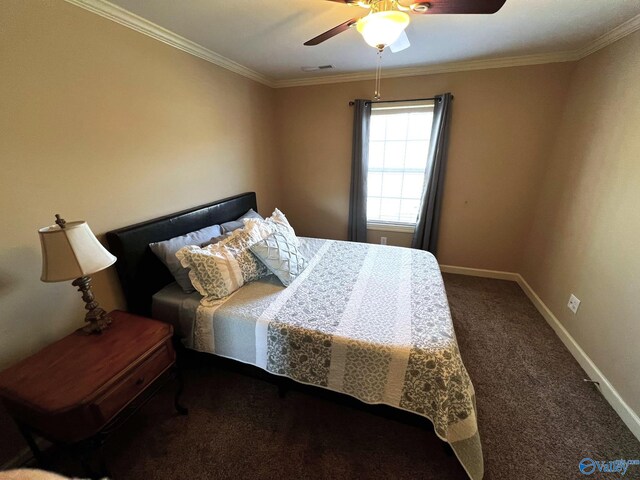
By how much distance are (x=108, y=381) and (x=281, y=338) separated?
78 centimetres

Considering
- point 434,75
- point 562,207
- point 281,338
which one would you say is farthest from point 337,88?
point 281,338

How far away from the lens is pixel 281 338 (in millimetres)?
1459

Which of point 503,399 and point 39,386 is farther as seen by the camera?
point 503,399

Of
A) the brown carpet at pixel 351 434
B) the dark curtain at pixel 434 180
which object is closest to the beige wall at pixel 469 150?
the dark curtain at pixel 434 180

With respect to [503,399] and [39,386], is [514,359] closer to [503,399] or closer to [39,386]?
[503,399]

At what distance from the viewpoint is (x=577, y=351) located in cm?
197

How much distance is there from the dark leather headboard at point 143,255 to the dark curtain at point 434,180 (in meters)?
2.50

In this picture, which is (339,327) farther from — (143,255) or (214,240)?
(143,255)

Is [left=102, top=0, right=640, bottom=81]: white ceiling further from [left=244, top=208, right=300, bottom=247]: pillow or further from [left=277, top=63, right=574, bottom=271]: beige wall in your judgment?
[left=244, top=208, right=300, bottom=247]: pillow

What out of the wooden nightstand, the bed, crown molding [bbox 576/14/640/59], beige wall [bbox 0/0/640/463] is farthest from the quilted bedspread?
crown molding [bbox 576/14/640/59]

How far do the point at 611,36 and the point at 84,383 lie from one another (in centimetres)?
386

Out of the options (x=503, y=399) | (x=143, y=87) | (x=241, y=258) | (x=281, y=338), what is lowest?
(x=503, y=399)

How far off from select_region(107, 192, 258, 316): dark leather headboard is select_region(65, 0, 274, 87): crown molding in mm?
1234

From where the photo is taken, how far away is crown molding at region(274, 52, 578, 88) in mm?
2393
